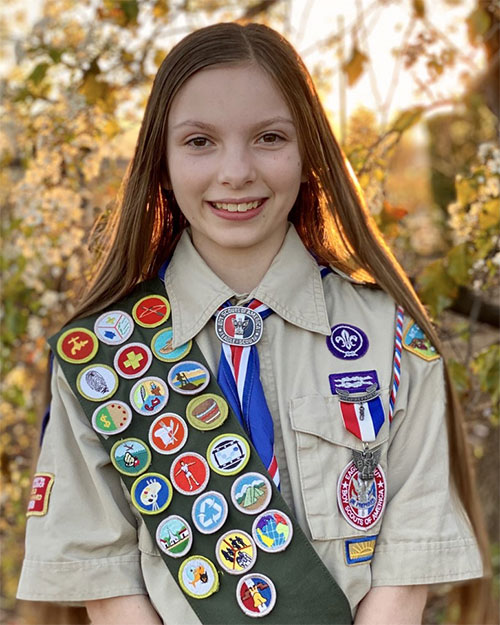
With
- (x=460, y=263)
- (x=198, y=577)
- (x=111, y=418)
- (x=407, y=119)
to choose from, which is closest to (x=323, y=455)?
(x=198, y=577)

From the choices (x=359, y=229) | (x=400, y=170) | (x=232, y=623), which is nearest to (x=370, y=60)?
(x=359, y=229)

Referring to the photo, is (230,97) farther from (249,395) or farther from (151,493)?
(151,493)

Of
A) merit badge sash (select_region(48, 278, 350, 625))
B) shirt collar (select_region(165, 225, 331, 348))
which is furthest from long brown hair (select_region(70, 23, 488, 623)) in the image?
merit badge sash (select_region(48, 278, 350, 625))

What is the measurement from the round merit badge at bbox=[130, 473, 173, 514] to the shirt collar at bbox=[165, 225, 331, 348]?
318mm

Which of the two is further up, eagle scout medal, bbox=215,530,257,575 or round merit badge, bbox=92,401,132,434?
round merit badge, bbox=92,401,132,434

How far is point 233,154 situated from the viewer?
201 cm

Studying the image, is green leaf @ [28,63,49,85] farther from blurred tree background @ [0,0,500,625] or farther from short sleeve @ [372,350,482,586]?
short sleeve @ [372,350,482,586]

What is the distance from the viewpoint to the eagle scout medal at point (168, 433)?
2.04 m

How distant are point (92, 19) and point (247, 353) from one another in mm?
1828

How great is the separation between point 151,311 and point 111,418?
0.96ft

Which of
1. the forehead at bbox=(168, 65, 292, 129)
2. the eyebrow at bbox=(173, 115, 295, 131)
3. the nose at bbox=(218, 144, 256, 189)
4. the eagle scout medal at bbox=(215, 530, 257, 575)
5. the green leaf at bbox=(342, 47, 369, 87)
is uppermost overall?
the green leaf at bbox=(342, 47, 369, 87)

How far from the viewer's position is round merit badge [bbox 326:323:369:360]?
6.98 ft

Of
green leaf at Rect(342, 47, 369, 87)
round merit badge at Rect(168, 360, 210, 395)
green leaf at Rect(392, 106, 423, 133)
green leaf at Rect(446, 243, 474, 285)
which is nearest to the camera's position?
round merit badge at Rect(168, 360, 210, 395)

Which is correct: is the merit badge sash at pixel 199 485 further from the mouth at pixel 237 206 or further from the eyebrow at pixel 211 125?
the eyebrow at pixel 211 125
